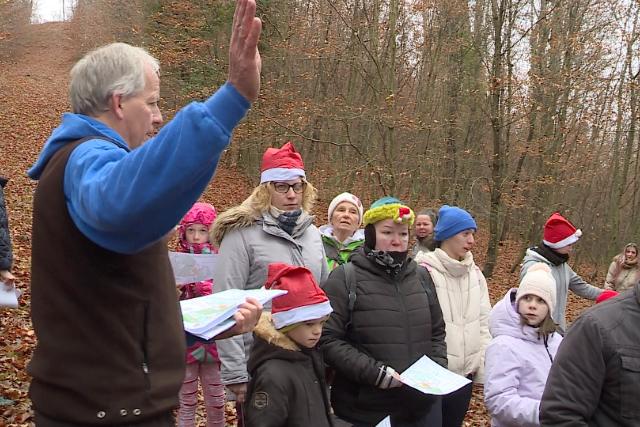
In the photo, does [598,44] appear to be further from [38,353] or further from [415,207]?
[38,353]

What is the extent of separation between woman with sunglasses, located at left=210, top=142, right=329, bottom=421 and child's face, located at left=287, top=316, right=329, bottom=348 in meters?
0.62

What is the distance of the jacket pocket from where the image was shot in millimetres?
2332

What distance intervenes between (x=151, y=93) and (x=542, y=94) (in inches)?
634

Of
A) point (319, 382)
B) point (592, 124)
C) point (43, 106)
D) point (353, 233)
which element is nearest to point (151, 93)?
point (319, 382)

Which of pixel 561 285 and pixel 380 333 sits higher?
pixel 380 333

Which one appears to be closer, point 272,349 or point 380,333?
point 272,349

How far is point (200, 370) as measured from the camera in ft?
15.8

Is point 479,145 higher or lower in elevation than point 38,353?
higher

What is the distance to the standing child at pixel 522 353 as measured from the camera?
3.50m

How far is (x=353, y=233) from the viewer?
559cm

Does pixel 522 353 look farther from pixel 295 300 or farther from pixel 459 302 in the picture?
pixel 295 300

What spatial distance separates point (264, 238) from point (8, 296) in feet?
7.87

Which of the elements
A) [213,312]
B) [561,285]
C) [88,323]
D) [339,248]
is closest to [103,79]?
[88,323]

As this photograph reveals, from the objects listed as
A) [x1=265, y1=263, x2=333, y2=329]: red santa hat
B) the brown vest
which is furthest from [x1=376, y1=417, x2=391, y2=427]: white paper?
the brown vest
